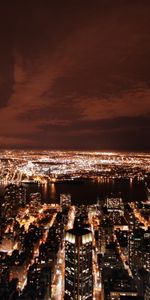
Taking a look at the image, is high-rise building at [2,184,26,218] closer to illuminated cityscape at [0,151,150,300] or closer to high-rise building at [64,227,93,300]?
illuminated cityscape at [0,151,150,300]

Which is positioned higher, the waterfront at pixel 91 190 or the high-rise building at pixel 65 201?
the waterfront at pixel 91 190

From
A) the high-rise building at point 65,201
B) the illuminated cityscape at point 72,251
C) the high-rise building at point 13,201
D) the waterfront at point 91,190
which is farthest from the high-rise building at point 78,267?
the waterfront at point 91,190

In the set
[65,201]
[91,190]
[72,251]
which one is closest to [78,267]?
[72,251]

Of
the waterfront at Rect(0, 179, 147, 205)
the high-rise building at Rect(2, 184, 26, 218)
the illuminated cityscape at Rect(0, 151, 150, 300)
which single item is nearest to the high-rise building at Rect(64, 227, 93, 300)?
the illuminated cityscape at Rect(0, 151, 150, 300)

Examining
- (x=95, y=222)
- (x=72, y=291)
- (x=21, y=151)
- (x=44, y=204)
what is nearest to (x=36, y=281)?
(x=72, y=291)

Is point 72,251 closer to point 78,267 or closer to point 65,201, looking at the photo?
point 78,267

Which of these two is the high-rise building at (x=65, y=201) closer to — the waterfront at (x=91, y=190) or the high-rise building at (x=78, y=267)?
the waterfront at (x=91, y=190)

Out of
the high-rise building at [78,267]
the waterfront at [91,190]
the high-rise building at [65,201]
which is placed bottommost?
the high-rise building at [78,267]

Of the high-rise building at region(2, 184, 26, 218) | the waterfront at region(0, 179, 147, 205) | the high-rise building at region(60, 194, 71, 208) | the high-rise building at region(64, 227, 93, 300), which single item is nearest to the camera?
the high-rise building at region(64, 227, 93, 300)
